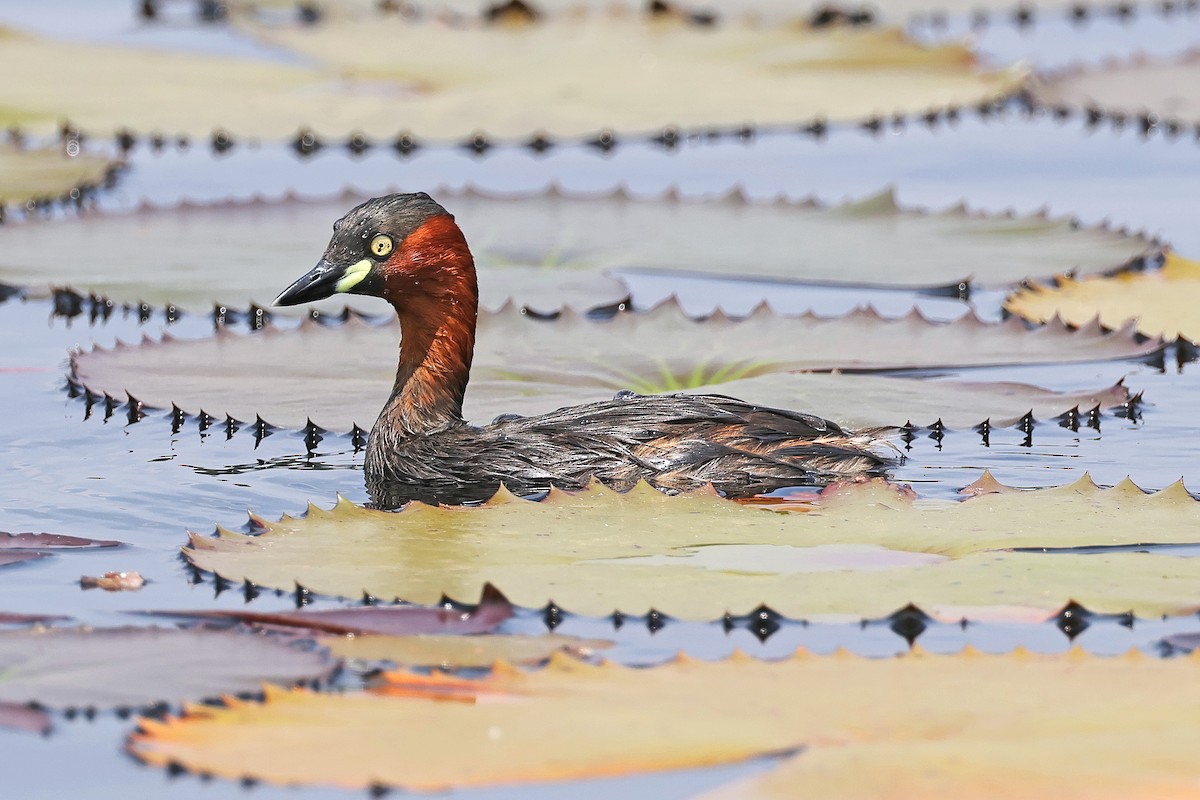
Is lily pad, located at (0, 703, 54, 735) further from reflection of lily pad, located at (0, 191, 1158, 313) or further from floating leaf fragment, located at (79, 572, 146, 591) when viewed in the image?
reflection of lily pad, located at (0, 191, 1158, 313)

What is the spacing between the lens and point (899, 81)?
1153 centimetres

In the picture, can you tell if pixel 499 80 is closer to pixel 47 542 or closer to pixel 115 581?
pixel 47 542

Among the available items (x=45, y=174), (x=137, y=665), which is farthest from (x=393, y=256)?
(x=45, y=174)

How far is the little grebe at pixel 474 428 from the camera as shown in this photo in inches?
232

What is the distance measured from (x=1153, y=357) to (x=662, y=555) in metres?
3.13

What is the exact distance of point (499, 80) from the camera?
448 inches

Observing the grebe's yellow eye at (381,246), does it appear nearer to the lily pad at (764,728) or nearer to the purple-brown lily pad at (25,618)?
the purple-brown lily pad at (25,618)

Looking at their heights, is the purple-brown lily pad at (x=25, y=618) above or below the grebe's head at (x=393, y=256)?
below

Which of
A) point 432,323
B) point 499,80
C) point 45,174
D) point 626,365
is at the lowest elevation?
point 626,365

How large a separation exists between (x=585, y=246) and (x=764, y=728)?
16.4ft

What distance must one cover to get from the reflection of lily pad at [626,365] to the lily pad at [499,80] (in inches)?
131

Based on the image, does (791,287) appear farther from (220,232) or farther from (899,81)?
(899,81)

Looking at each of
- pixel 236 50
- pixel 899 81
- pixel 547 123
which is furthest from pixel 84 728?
pixel 236 50

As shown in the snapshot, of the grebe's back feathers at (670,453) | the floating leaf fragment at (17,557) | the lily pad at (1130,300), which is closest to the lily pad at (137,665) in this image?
the floating leaf fragment at (17,557)
